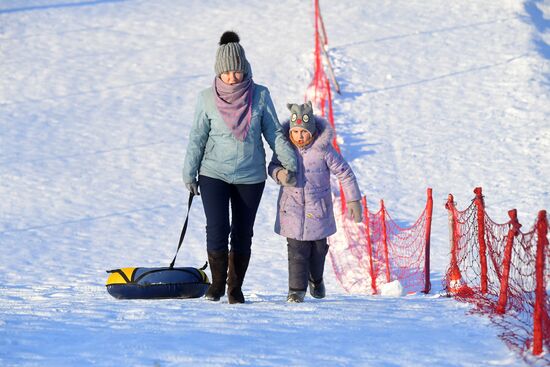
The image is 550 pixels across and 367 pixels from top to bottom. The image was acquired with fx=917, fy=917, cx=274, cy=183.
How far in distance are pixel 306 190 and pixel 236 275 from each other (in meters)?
0.80

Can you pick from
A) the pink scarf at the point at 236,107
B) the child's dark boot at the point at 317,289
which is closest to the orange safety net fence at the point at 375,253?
the child's dark boot at the point at 317,289

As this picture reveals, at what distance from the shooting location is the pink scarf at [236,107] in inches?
244

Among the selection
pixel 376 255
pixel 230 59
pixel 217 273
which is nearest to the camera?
pixel 230 59

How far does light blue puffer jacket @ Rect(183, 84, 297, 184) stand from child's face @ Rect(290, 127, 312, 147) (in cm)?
22

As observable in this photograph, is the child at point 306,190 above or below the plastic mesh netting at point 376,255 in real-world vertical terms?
above

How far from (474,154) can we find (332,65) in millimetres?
4233

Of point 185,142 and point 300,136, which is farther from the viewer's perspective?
point 185,142

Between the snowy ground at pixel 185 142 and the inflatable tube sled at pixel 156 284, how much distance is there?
0.84 ft

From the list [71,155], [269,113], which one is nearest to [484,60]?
[71,155]

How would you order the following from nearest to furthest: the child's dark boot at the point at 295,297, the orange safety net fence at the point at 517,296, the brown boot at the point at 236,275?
1. the orange safety net fence at the point at 517,296
2. the brown boot at the point at 236,275
3. the child's dark boot at the point at 295,297

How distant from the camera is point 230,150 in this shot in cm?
621

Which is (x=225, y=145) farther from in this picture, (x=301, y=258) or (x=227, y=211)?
(x=301, y=258)

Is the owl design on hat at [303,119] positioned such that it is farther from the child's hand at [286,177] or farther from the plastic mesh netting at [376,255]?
the plastic mesh netting at [376,255]

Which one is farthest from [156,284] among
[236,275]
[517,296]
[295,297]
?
[517,296]
